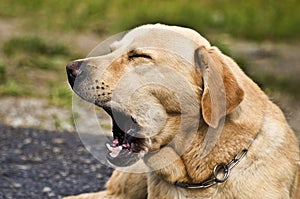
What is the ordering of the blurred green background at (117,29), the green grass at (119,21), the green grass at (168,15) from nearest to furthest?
the blurred green background at (117,29) < the green grass at (119,21) < the green grass at (168,15)

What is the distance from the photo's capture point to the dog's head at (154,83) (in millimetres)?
4504

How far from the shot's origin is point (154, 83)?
4.55 m

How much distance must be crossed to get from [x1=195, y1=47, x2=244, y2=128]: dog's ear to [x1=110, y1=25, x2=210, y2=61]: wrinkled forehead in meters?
0.19

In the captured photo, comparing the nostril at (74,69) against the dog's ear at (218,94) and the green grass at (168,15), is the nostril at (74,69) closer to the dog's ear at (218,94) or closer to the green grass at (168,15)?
the dog's ear at (218,94)

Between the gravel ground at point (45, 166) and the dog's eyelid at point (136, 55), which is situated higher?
the dog's eyelid at point (136, 55)

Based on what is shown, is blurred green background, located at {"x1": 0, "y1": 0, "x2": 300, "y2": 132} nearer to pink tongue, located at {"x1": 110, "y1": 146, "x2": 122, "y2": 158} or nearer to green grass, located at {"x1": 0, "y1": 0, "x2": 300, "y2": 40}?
green grass, located at {"x1": 0, "y1": 0, "x2": 300, "y2": 40}

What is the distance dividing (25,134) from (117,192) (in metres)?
2.30

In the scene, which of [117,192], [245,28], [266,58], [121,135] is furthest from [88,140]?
[245,28]

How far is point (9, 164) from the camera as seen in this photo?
6.62 meters

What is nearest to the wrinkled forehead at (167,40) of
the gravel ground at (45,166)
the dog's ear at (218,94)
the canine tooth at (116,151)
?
the dog's ear at (218,94)

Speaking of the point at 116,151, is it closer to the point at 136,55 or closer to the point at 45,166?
the point at 136,55

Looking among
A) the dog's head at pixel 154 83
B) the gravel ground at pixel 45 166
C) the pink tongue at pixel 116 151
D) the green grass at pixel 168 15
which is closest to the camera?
the dog's head at pixel 154 83

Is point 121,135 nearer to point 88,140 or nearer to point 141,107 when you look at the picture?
point 141,107

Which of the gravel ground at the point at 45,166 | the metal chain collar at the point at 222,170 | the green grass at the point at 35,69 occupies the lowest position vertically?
the green grass at the point at 35,69
